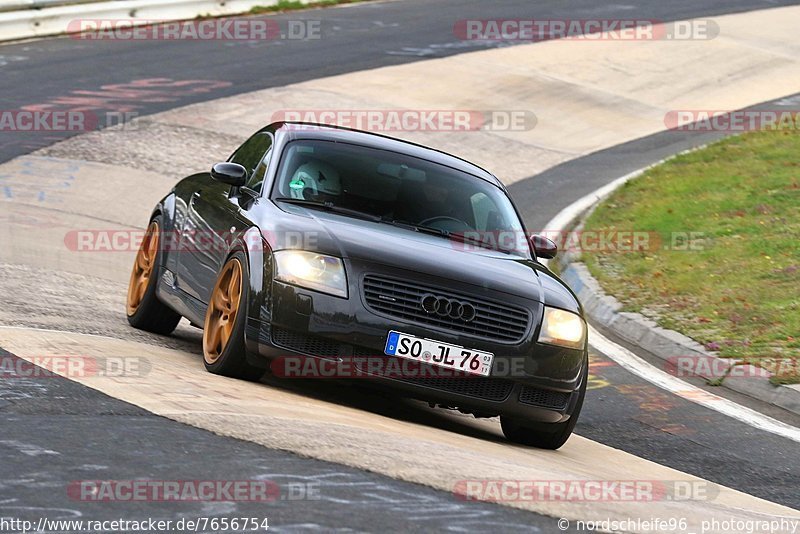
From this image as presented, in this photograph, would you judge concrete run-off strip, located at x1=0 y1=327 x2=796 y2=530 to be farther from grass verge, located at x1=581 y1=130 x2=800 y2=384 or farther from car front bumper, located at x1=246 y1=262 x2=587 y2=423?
grass verge, located at x1=581 y1=130 x2=800 y2=384

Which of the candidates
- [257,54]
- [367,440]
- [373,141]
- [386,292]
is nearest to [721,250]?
[373,141]

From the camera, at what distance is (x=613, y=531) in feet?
17.5

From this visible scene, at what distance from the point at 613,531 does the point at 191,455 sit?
1.65 m

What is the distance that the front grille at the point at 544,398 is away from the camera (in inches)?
297

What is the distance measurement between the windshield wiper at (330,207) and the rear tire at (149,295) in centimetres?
163

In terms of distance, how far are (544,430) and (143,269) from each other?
3.53 meters

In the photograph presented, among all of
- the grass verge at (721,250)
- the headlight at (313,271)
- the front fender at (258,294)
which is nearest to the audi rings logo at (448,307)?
the headlight at (313,271)

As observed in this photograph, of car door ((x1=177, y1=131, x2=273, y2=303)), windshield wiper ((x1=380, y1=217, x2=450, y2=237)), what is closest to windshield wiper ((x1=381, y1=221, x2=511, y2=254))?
windshield wiper ((x1=380, y1=217, x2=450, y2=237))

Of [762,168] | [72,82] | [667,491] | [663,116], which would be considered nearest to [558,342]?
[667,491]

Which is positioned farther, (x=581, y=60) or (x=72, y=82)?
(x=581, y=60)

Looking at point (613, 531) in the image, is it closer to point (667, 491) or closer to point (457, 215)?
point (667, 491)

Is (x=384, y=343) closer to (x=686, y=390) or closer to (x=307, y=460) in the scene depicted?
(x=307, y=460)

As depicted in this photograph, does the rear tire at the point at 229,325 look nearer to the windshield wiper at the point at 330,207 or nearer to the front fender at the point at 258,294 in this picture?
the front fender at the point at 258,294

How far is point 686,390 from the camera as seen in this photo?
32.8 feet
